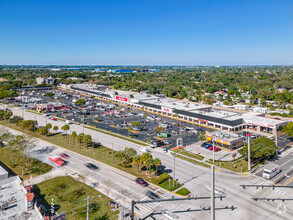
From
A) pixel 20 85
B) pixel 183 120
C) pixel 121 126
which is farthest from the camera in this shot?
pixel 20 85

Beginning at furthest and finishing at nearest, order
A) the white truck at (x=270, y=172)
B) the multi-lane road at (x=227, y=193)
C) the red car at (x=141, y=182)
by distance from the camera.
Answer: the white truck at (x=270, y=172) < the red car at (x=141, y=182) < the multi-lane road at (x=227, y=193)

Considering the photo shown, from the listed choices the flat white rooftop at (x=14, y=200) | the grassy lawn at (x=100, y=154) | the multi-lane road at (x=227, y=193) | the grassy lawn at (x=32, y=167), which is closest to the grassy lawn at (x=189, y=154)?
the multi-lane road at (x=227, y=193)

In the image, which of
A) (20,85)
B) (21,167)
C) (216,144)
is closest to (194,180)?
(216,144)

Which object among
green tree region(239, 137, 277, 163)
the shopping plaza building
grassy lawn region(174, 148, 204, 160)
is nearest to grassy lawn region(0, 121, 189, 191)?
grassy lawn region(174, 148, 204, 160)

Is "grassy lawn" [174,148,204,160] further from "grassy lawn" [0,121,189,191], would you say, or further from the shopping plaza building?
the shopping plaza building

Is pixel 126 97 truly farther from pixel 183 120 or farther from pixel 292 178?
pixel 292 178

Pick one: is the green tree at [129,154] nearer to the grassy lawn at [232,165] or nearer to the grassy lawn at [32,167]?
the grassy lawn at [32,167]

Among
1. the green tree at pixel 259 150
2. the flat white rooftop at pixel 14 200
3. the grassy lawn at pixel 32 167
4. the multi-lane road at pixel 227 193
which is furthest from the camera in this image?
the green tree at pixel 259 150

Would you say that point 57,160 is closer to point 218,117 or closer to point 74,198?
point 74,198
